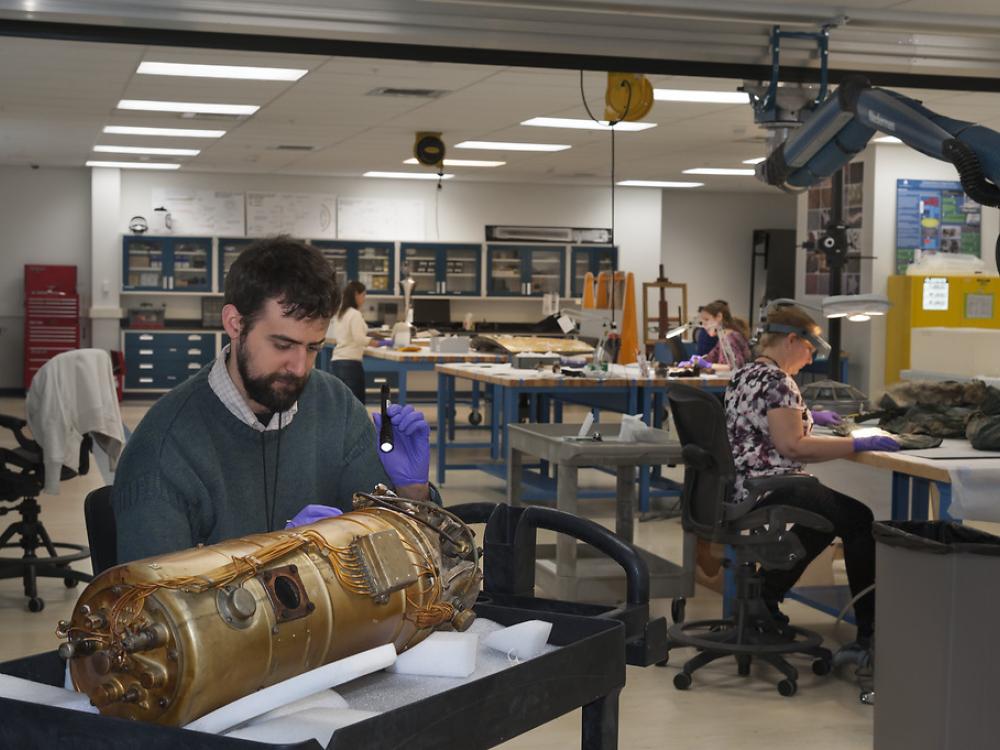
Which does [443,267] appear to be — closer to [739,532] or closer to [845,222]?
[845,222]

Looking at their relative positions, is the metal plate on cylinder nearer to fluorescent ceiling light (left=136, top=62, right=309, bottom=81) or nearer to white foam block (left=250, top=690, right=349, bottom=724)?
white foam block (left=250, top=690, right=349, bottom=724)

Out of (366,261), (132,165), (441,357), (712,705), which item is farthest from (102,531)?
(366,261)

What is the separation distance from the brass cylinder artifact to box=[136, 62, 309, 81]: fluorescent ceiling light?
6870 mm

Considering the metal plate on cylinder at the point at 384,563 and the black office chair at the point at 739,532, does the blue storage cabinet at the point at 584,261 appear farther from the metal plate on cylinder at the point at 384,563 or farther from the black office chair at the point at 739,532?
the metal plate on cylinder at the point at 384,563

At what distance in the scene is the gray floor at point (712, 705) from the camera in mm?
3891

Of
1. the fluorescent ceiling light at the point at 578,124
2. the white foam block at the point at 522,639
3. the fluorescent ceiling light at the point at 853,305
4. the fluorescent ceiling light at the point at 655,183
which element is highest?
the fluorescent ceiling light at the point at 655,183

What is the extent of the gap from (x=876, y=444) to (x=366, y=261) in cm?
1160

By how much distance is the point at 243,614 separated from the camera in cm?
123

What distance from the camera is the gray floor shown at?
3.89m

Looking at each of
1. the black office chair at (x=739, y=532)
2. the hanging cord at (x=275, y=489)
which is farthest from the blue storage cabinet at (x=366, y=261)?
the hanging cord at (x=275, y=489)

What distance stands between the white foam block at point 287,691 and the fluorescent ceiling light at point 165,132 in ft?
34.1

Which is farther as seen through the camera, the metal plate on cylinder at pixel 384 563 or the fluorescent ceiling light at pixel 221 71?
the fluorescent ceiling light at pixel 221 71

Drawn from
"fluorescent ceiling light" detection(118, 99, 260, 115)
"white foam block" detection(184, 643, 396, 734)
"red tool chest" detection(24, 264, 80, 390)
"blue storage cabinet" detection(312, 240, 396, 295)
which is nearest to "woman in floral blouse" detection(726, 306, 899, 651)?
"white foam block" detection(184, 643, 396, 734)

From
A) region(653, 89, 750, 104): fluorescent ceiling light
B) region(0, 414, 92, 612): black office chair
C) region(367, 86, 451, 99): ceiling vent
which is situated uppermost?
region(367, 86, 451, 99): ceiling vent
